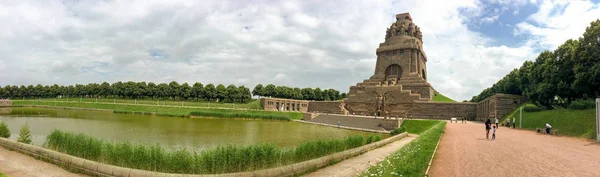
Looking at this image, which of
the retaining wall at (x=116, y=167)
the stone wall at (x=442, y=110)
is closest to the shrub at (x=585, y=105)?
the stone wall at (x=442, y=110)

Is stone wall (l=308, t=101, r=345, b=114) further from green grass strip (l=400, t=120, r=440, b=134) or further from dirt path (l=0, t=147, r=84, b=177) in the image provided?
dirt path (l=0, t=147, r=84, b=177)

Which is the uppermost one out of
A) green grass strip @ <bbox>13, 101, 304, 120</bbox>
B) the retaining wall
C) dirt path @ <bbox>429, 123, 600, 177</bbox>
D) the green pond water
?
dirt path @ <bbox>429, 123, 600, 177</bbox>

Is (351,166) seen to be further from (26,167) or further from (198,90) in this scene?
(198,90)

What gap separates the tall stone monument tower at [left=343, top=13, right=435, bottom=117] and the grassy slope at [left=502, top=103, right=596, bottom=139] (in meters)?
21.1

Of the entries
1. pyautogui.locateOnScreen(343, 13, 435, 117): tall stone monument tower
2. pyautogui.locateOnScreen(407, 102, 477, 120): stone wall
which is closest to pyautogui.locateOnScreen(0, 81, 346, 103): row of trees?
pyautogui.locateOnScreen(343, 13, 435, 117): tall stone monument tower

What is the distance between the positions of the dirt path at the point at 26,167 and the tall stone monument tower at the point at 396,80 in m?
44.4

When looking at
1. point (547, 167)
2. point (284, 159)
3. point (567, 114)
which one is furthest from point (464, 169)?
point (567, 114)

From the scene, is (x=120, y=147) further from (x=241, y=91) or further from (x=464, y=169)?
(x=241, y=91)

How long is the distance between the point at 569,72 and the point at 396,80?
31.7 m

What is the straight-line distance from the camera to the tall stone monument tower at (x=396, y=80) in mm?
49169

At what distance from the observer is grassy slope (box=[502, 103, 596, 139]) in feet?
62.1

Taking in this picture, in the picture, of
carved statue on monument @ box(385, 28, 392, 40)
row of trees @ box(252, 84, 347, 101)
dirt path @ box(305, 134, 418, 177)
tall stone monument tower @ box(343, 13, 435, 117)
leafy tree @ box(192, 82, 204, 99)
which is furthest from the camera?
row of trees @ box(252, 84, 347, 101)

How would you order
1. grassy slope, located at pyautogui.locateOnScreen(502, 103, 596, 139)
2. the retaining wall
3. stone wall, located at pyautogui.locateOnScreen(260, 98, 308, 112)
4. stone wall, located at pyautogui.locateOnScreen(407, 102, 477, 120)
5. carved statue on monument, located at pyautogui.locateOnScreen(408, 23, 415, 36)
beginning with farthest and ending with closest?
stone wall, located at pyautogui.locateOnScreen(260, 98, 308, 112) < carved statue on monument, located at pyautogui.locateOnScreen(408, 23, 415, 36) < stone wall, located at pyautogui.locateOnScreen(407, 102, 477, 120) < grassy slope, located at pyautogui.locateOnScreen(502, 103, 596, 139) < the retaining wall


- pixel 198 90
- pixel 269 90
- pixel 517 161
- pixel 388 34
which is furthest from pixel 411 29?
pixel 517 161
